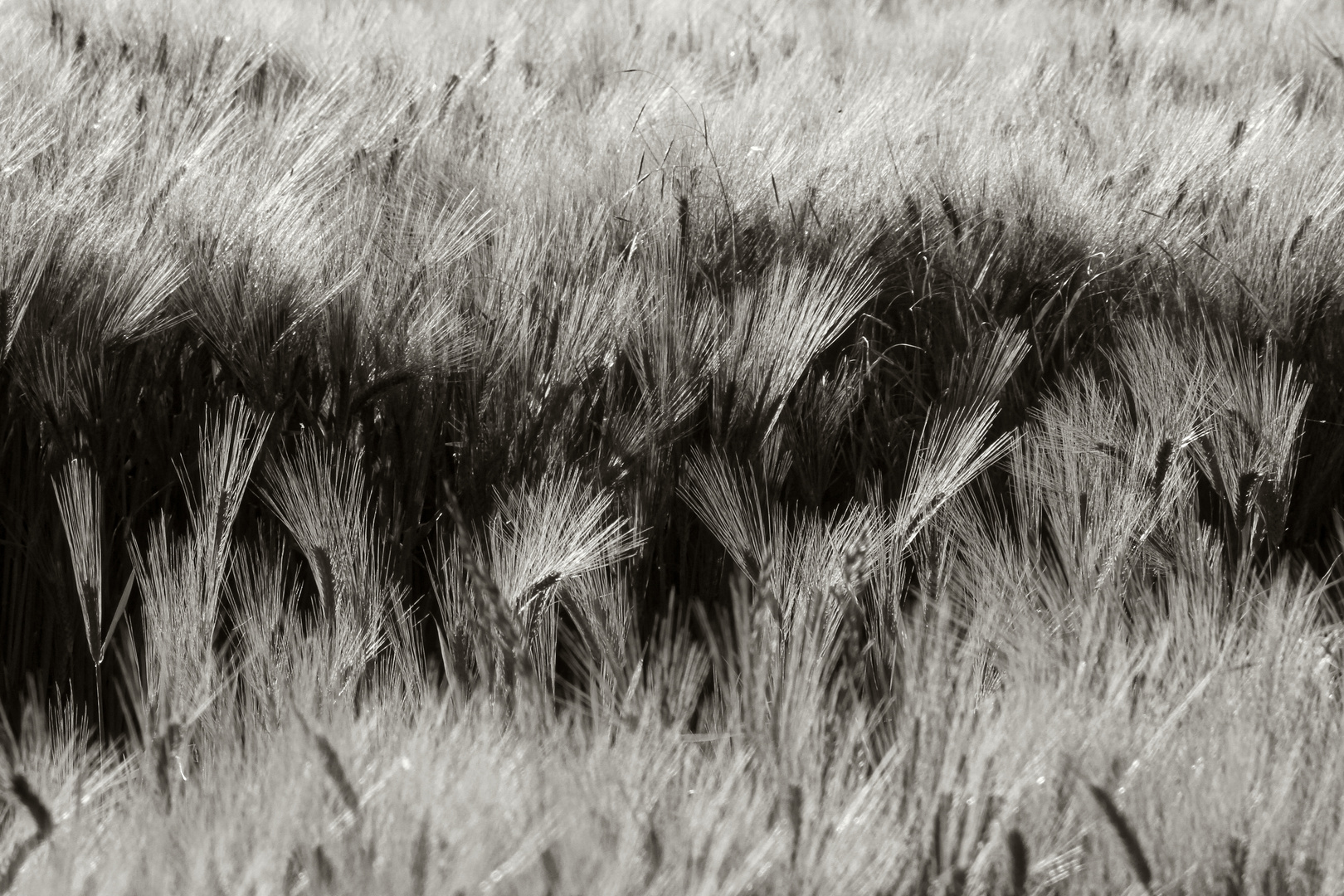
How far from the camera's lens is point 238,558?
1317mm

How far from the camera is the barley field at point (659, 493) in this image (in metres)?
0.77

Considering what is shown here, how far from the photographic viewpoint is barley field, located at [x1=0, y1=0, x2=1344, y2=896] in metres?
0.77

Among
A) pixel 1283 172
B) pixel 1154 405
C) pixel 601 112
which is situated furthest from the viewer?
pixel 601 112

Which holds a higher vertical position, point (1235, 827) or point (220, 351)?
point (220, 351)

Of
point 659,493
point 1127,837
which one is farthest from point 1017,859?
point 659,493

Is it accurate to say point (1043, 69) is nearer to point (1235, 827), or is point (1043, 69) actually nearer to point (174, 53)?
point (174, 53)

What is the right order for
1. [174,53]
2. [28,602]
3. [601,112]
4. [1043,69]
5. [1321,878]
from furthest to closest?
1. [1043,69]
2. [174,53]
3. [601,112]
4. [28,602]
5. [1321,878]

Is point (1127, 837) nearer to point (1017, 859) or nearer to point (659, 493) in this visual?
point (1017, 859)

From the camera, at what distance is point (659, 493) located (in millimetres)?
1339

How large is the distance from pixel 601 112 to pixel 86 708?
152cm

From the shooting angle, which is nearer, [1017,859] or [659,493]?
[1017,859]

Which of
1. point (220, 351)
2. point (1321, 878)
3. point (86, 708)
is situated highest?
point (220, 351)

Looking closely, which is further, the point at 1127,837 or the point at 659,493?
the point at 659,493

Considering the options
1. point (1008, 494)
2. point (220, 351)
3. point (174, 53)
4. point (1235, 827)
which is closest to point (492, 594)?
point (1235, 827)
